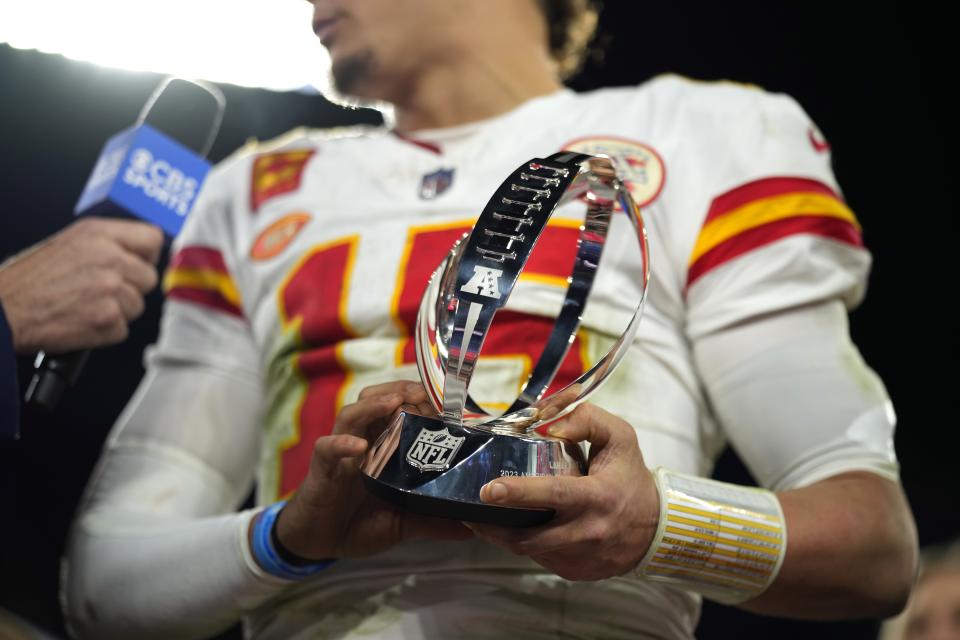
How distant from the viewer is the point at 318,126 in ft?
6.18

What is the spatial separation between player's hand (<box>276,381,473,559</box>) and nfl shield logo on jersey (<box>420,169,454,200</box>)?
427 millimetres

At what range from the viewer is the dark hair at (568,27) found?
5.44 feet

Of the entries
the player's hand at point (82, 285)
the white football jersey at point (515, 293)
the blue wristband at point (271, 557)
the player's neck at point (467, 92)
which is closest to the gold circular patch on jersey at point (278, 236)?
the white football jersey at point (515, 293)

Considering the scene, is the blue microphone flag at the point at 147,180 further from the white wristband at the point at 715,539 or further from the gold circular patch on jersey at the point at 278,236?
the white wristband at the point at 715,539

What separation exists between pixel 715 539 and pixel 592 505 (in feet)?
0.53

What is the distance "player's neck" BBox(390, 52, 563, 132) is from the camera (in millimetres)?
1390

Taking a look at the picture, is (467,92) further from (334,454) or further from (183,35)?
(334,454)

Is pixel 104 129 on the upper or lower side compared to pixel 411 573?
upper

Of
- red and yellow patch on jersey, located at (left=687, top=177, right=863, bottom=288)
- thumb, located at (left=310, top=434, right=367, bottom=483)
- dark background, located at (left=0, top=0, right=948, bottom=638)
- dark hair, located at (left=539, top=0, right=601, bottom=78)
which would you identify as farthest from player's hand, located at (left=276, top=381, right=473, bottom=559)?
dark hair, located at (left=539, top=0, right=601, bottom=78)

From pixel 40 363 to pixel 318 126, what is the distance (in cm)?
86

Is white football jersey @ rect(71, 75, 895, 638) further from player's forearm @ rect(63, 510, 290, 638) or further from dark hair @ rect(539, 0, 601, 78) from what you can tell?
dark hair @ rect(539, 0, 601, 78)

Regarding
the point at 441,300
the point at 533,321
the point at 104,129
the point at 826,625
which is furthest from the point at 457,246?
the point at 826,625

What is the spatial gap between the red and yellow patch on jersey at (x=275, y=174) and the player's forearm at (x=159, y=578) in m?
0.41

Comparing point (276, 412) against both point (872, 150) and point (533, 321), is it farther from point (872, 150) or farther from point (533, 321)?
point (872, 150)
